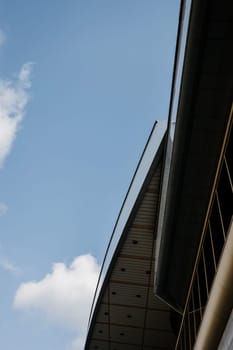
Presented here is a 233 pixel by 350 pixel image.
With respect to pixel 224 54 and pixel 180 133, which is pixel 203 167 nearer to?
pixel 180 133

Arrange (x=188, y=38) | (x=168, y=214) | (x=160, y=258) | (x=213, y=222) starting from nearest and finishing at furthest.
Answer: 1. (x=188, y=38)
2. (x=213, y=222)
3. (x=168, y=214)
4. (x=160, y=258)

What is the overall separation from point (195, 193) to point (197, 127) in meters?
1.32

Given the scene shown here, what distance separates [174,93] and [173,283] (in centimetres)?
416

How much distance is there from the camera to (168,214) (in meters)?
7.14

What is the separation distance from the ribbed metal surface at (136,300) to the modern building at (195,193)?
4 cm

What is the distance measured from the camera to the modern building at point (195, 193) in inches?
191

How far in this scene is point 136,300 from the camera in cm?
1298

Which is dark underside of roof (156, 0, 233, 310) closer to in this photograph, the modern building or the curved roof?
the modern building

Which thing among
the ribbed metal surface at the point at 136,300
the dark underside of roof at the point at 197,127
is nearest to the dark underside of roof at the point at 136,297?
the ribbed metal surface at the point at 136,300

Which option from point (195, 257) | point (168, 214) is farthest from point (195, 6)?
point (195, 257)

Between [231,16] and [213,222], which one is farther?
[213,222]

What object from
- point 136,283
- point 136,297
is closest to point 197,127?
point 136,283

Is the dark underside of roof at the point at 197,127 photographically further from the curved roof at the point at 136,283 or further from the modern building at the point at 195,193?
the curved roof at the point at 136,283

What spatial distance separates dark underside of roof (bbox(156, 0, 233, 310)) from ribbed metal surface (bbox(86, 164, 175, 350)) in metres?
2.74
